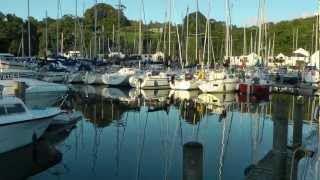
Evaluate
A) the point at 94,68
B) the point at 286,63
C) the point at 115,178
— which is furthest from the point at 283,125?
the point at 286,63

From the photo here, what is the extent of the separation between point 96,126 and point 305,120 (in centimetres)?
1438

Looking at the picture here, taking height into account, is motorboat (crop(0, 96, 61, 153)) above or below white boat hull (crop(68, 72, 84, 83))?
below

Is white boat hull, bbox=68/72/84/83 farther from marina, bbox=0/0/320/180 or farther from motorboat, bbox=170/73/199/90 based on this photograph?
motorboat, bbox=170/73/199/90

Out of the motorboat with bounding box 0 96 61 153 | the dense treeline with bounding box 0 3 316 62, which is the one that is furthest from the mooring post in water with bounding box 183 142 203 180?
the dense treeline with bounding box 0 3 316 62

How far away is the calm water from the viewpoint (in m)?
15.9

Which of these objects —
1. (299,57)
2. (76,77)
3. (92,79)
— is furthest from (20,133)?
(299,57)

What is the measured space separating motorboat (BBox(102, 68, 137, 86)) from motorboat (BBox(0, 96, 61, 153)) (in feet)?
120

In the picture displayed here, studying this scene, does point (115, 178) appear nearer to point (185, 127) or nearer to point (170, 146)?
point (170, 146)

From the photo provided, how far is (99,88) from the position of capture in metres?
60.5

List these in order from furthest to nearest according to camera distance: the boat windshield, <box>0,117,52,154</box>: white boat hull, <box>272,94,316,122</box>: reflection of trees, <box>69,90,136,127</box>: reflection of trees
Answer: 1. <box>272,94,316,122</box>: reflection of trees
2. <box>69,90,136,127</box>: reflection of trees
3. the boat windshield
4. <box>0,117,52,154</box>: white boat hull

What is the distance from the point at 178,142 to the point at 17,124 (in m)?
8.38

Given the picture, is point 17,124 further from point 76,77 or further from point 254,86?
point 76,77

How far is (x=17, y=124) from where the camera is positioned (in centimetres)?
2322

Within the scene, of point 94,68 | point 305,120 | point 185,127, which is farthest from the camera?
point 94,68
